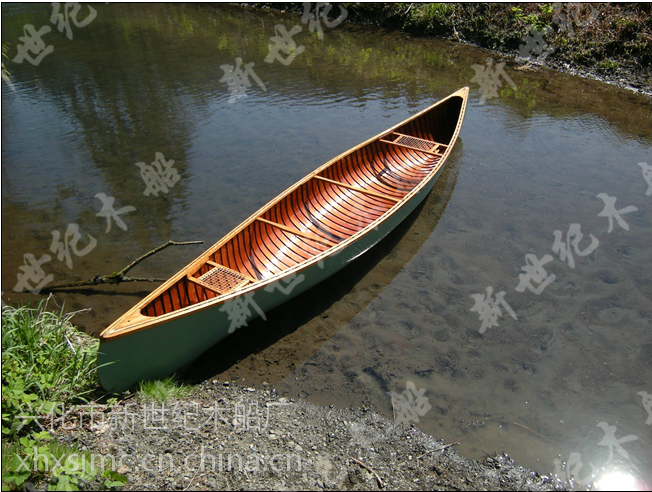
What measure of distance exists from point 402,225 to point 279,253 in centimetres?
244

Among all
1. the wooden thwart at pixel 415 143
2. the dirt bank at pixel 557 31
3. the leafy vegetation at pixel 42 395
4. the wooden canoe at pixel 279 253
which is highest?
the dirt bank at pixel 557 31

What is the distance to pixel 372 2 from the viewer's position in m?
18.4

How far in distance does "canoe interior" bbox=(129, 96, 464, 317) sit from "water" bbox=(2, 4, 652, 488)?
1.97 feet

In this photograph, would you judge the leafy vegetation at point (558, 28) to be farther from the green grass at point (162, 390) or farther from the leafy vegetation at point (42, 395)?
the leafy vegetation at point (42, 395)

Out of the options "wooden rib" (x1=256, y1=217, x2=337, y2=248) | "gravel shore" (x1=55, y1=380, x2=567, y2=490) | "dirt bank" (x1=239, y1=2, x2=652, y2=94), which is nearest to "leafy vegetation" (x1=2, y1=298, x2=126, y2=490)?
"gravel shore" (x1=55, y1=380, x2=567, y2=490)

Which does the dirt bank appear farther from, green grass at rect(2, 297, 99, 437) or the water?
green grass at rect(2, 297, 99, 437)

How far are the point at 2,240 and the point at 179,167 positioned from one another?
128 inches

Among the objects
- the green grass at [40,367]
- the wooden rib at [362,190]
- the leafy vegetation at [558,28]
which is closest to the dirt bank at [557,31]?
the leafy vegetation at [558,28]

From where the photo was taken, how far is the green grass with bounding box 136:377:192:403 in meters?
5.17

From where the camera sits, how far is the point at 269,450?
187 inches

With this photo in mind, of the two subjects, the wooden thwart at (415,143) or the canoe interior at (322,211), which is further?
the wooden thwart at (415,143)

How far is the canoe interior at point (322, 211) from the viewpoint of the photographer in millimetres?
5867

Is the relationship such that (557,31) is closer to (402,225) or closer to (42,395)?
(402,225)

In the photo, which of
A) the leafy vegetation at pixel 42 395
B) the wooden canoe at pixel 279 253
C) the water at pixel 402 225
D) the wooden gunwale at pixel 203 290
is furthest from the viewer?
the water at pixel 402 225
